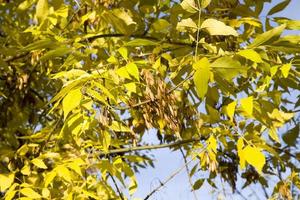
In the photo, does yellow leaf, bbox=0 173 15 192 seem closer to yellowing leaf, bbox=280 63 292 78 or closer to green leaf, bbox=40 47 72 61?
green leaf, bbox=40 47 72 61

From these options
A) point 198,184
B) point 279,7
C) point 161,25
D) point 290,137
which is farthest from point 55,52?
point 290,137

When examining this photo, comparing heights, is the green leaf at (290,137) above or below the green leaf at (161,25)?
below

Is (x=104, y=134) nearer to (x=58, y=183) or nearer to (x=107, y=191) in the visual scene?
(x=107, y=191)

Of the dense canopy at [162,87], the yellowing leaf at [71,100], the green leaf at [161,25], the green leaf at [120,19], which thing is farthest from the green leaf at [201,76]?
the green leaf at [161,25]

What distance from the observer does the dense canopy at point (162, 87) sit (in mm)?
1568

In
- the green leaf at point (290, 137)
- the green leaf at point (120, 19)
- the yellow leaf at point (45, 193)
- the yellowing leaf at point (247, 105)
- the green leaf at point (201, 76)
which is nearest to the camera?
the green leaf at point (201, 76)

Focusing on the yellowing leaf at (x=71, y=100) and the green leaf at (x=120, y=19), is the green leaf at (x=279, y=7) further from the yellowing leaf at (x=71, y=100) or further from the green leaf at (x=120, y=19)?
the yellowing leaf at (x=71, y=100)

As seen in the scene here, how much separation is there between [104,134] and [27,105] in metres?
1.91

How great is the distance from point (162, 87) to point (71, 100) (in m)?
0.30

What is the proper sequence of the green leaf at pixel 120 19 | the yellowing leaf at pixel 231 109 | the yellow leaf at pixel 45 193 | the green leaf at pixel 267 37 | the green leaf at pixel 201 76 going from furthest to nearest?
the yellow leaf at pixel 45 193 < the green leaf at pixel 120 19 < the yellowing leaf at pixel 231 109 < the green leaf at pixel 267 37 < the green leaf at pixel 201 76

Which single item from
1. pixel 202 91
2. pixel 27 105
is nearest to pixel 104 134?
pixel 202 91

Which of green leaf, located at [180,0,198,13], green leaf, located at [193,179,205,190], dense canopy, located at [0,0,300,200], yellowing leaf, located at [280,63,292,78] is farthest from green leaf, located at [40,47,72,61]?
green leaf, located at [193,179,205,190]

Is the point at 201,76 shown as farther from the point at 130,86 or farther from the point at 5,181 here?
the point at 5,181

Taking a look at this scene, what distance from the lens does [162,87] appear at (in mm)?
1557
